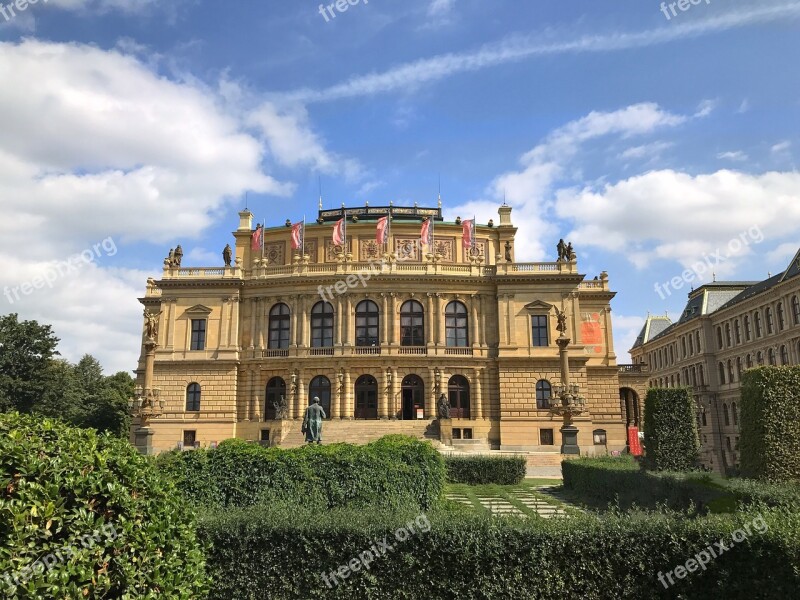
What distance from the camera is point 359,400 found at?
4853 centimetres

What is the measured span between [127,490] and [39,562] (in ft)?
3.44

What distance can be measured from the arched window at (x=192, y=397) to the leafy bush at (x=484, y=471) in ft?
94.5

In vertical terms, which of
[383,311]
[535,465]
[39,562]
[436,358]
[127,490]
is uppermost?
[383,311]

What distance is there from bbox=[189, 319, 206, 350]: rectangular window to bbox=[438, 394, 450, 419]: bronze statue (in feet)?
67.6

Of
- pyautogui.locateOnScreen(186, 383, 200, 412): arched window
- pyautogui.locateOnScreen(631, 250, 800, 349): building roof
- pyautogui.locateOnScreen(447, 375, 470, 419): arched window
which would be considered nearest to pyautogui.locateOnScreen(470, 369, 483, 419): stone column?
pyautogui.locateOnScreen(447, 375, 470, 419): arched window

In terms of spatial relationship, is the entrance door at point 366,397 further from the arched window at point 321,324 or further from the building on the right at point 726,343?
the building on the right at point 726,343

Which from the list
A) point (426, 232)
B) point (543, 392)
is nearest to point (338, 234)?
point (426, 232)

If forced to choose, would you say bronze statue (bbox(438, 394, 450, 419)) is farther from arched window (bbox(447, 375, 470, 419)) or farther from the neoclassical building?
arched window (bbox(447, 375, 470, 419))

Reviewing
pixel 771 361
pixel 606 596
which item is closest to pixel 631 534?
pixel 606 596

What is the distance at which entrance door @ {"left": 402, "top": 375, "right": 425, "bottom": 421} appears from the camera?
159 ft

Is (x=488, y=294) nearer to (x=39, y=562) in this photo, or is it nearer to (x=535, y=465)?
(x=535, y=465)

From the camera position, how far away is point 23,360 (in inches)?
2173

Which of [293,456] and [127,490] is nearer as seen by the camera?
[127,490]

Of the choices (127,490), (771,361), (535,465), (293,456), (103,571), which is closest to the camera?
(103,571)
